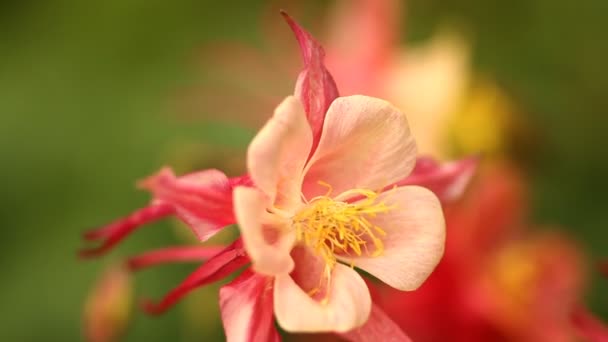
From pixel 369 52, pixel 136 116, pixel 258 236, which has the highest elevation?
pixel 258 236

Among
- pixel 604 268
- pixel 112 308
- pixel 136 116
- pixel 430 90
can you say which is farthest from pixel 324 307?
pixel 136 116

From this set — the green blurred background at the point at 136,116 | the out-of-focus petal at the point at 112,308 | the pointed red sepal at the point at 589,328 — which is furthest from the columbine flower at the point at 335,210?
the green blurred background at the point at 136,116

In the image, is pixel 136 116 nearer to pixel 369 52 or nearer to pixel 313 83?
pixel 369 52

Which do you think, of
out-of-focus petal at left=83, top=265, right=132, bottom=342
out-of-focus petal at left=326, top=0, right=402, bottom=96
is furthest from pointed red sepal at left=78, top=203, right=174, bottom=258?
out-of-focus petal at left=326, top=0, right=402, bottom=96

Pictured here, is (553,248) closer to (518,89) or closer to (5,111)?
(518,89)

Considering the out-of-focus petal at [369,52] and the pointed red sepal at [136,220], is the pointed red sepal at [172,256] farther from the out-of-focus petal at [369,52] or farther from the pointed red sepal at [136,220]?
the out-of-focus petal at [369,52]

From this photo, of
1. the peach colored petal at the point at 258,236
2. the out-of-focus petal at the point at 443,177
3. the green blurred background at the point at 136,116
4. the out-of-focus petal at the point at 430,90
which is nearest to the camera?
the peach colored petal at the point at 258,236
